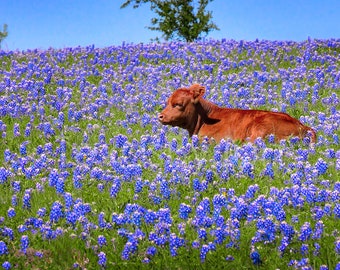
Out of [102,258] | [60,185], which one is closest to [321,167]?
[60,185]

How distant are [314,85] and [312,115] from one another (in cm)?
334

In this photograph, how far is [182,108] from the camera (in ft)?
36.7

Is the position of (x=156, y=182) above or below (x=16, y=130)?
below

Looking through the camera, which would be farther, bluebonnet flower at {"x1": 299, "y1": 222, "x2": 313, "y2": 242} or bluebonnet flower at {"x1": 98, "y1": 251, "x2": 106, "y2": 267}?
bluebonnet flower at {"x1": 299, "y1": 222, "x2": 313, "y2": 242}

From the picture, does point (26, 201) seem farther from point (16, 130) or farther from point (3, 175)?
point (16, 130)

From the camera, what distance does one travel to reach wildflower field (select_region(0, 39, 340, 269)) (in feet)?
20.6

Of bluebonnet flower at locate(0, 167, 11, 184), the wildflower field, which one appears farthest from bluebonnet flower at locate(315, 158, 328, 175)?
bluebonnet flower at locate(0, 167, 11, 184)

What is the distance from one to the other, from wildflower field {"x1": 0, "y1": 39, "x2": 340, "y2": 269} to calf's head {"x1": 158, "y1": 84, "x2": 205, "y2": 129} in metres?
0.32

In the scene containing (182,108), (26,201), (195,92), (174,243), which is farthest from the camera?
(195,92)

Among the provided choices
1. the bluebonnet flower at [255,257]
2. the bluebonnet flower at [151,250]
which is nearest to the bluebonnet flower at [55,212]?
the bluebonnet flower at [151,250]

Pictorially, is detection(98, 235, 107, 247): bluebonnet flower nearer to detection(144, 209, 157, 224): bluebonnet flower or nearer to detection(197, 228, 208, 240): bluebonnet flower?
detection(144, 209, 157, 224): bluebonnet flower

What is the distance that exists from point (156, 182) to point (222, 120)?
3.41 m

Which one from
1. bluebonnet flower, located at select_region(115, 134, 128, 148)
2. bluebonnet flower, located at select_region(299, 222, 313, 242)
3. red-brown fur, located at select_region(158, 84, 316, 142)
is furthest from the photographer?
red-brown fur, located at select_region(158, 84, 316, 142)

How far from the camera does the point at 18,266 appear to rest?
628cm
